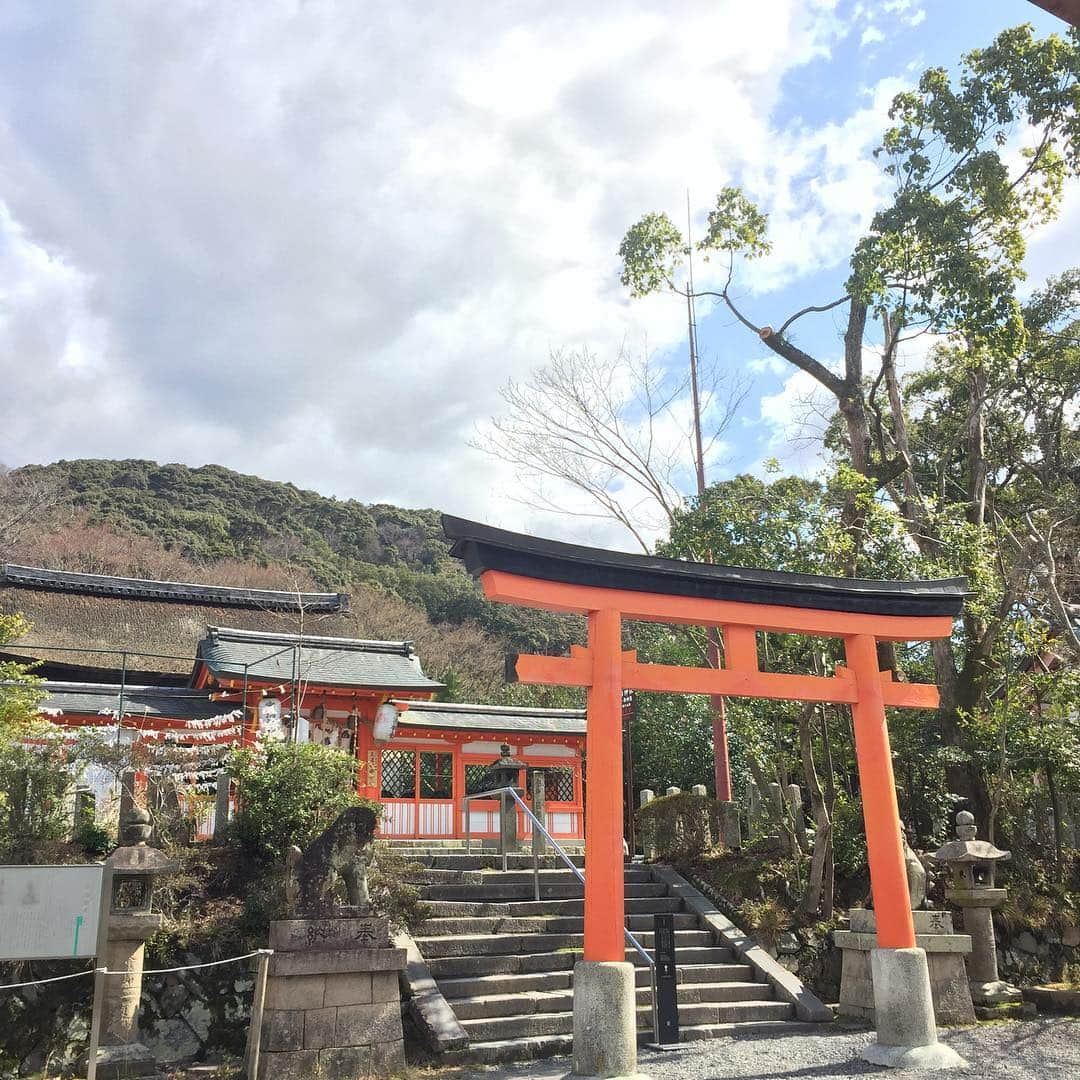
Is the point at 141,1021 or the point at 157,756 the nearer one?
the point at 141,1021

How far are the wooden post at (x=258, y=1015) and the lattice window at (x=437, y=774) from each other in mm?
11665

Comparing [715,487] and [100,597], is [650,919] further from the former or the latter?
[100,597]

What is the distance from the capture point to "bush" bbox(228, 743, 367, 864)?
30.4 feet

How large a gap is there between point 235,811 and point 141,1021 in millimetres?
2819

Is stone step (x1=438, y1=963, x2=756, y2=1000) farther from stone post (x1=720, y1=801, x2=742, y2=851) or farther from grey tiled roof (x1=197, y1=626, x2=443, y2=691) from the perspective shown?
grey tiled roof (x1=197, y1=626, x2=443, y2=691)

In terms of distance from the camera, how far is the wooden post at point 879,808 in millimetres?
7805

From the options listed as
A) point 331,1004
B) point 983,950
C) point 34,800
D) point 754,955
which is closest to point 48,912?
point 331,1004

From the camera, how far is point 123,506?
155ft

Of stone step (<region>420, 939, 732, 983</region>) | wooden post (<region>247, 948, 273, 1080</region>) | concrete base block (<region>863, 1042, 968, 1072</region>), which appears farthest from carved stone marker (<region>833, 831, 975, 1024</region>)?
wooden post (<region>247, 948, 273, 1080</region>)

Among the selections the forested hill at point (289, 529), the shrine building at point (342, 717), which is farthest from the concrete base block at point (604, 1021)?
the forested hill at point (289, 529)

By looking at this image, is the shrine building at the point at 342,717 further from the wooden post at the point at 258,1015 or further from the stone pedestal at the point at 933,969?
the stone pedestal at the point at 933,969

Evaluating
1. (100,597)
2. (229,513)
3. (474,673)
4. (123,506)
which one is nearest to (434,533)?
(229,513)

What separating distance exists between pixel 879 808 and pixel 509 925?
3.83 m

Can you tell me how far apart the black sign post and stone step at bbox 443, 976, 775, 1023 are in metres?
0.72
